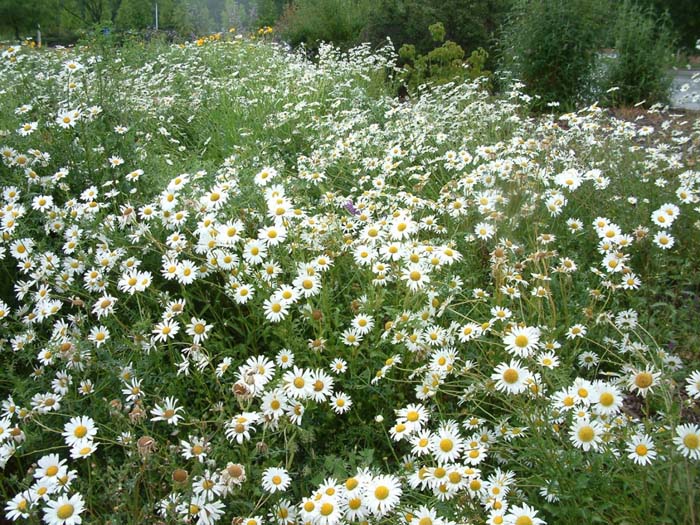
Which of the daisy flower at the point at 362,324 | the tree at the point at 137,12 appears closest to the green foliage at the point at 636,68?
the daisy flower at the point at 362,324

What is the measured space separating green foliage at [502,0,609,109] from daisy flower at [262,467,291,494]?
660 cm

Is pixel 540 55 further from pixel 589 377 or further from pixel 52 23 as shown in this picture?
pixel 52 23

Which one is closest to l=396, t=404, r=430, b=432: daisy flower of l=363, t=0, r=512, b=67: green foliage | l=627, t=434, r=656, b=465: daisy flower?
l=627, t=434, r=656, b=465: daisy flower

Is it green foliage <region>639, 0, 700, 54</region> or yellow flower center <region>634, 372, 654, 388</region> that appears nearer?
yellow flower center <region>634, 372, 654, 388</region>

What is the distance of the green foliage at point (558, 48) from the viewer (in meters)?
7.23

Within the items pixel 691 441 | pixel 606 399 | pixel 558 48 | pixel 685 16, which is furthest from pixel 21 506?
pixel 685 16

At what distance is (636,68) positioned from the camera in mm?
7320

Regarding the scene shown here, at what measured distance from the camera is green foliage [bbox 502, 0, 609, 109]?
723 cm

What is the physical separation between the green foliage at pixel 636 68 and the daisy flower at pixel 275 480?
23.4 ft

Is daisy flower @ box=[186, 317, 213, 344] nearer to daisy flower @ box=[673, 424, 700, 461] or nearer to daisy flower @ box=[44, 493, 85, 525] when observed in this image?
daisy flower @ box=[44, 493, 85, 525]

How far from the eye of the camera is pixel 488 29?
33.6 feet

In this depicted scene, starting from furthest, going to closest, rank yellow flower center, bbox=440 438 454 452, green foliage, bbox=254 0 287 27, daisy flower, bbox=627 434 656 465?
green foliage, bbox=254 0 287 27 < yellow flower center, bbox=440 438 454 452 < daisy flower, bbox=627 434 656 465

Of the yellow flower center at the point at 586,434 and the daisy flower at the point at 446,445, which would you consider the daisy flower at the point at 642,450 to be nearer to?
the yellow flower center at the point at 586,434

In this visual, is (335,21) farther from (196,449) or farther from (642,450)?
(642,450)
